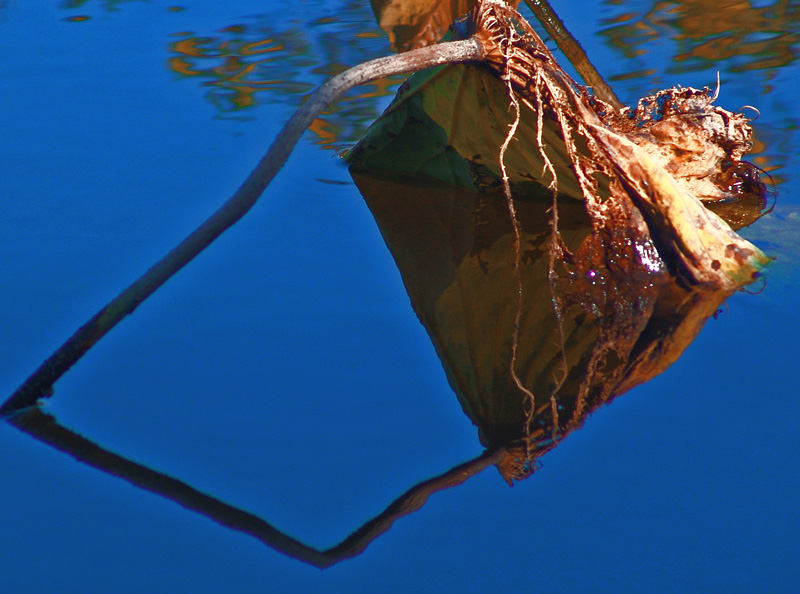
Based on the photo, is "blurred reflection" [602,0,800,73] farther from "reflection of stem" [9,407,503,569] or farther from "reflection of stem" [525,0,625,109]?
"reflection of stem" [9,407,503,569]

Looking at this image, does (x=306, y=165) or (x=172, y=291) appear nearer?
(x=172, y=291)

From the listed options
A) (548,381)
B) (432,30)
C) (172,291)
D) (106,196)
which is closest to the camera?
(548,381)

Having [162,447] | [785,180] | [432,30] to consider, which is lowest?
[785,180]

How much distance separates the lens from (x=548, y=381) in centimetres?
168

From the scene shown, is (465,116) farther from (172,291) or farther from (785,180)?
(785,180)

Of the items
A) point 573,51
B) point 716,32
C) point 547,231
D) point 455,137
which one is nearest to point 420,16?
point 573,51

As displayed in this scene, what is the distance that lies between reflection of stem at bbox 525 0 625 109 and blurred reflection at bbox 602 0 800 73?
0.57 meters

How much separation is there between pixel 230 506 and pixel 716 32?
296cm

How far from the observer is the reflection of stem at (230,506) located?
53.3 inches

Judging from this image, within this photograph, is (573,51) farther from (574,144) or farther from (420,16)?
(574,144)

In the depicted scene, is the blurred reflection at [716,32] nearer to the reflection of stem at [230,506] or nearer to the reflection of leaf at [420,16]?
the reflection of leaf at [420,16]

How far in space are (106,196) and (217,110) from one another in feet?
2.39

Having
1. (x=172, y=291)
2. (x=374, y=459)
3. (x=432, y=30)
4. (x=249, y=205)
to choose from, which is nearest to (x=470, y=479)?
(x=374, y=459)

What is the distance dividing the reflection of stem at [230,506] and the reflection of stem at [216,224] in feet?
0.29
